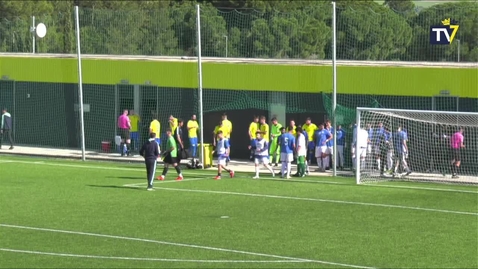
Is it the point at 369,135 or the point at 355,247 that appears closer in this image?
the point at 355,247

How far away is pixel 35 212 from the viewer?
27.9 metres

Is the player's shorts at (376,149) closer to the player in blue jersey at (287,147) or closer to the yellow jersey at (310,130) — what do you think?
the player in blue jersey at (287,147)

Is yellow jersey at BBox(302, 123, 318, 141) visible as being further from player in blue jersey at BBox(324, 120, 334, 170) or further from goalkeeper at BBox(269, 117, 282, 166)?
goalkeeper at BBox(269, 117, 282, 166)

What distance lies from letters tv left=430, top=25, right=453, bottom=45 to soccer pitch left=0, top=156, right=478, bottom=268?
580 cm

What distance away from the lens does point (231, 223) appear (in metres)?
25.8

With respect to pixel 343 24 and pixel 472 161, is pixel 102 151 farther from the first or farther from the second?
pixel 472 161

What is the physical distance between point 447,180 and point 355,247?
14152 millimetres

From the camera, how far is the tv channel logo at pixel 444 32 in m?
37.3

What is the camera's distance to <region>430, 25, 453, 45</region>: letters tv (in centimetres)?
3744

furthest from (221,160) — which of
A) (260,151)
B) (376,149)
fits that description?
(376,149)

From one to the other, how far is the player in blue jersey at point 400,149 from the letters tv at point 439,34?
11.7 feet

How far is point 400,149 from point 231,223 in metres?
12.6

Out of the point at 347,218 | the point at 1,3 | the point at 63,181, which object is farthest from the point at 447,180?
the point at 1,3

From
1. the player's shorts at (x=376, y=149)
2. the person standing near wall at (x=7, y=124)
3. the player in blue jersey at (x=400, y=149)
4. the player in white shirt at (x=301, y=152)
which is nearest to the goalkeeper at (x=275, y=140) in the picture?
the player in white shirt at (x=301, y=152)
